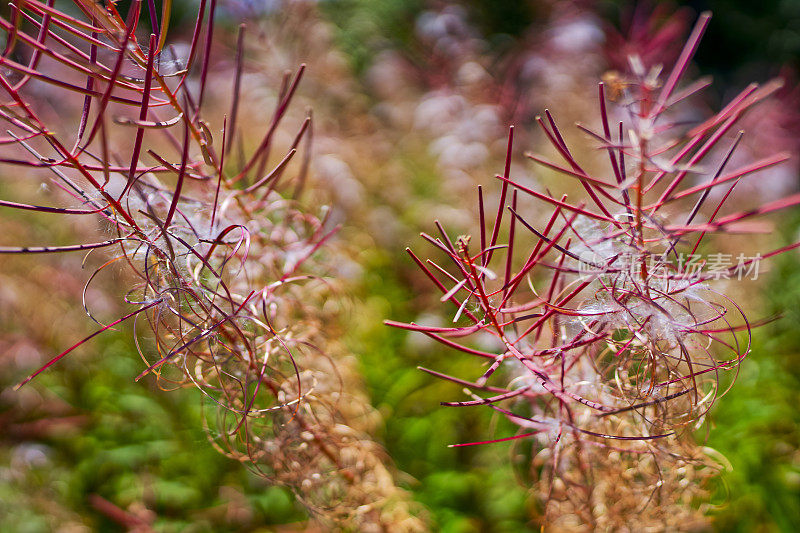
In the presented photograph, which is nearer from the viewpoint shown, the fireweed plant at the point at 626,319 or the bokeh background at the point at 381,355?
the fireweed plant at the point at 626,319

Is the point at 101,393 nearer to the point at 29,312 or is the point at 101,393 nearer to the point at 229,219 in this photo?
the point at 29,312

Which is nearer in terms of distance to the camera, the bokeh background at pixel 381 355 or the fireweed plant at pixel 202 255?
the fireweed plant at pixel 202 255

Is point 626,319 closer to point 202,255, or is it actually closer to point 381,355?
point 202,255

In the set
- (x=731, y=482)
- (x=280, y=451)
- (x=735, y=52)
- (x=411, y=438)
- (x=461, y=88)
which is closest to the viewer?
(x=280, y=451)

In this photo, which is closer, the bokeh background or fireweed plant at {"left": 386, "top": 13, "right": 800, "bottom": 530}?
fireweed plant at {"left": 386, "top": 13, "right": 800, "bottom": 530}

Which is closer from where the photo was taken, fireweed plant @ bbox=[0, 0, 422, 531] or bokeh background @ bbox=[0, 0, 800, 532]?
fireweed plant @ bbox=[0, 0, 422, 531]

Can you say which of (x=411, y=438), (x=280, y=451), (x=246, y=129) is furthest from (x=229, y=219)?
(x=246, y=129)
